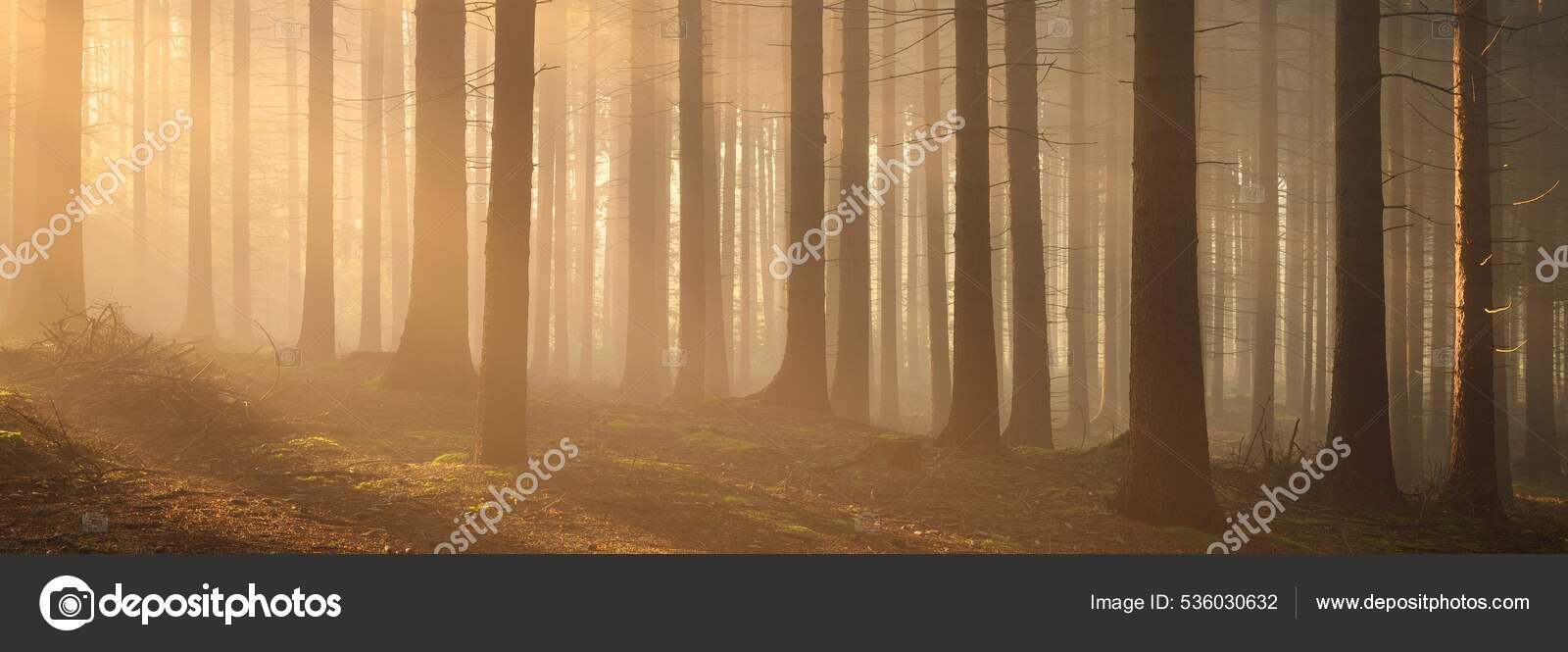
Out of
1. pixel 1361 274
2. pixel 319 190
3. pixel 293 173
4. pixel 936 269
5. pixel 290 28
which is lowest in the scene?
pixel 1361 274

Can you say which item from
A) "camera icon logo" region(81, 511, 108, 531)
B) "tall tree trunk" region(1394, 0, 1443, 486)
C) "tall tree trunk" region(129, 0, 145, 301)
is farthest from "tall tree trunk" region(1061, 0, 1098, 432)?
"tall tree trunk" region(129, 0, 145, 301)

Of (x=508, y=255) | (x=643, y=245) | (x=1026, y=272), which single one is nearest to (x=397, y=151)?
(x=643, y=245)

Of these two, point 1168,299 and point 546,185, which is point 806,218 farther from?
point 546,185

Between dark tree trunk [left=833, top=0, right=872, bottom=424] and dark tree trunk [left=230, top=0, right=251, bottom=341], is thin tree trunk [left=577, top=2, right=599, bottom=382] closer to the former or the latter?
dark tree trunk [left=230, top=0, right=251, bottom=341]

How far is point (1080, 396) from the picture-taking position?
89.6 feet

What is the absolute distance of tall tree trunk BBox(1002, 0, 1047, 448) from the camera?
640 inches

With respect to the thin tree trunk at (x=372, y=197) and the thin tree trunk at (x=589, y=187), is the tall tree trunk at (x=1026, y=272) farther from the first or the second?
the thin tree trunk at (x=589, y=187)

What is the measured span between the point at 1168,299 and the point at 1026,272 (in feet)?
24.3

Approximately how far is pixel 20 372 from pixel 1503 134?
3101 centimetres

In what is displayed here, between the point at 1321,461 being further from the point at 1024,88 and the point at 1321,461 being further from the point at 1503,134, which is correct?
the point at 1503,134

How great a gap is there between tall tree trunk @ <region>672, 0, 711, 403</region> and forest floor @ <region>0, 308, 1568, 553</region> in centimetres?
649

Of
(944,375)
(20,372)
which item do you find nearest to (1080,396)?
(944,375)

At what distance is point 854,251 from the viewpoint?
20.6 metres

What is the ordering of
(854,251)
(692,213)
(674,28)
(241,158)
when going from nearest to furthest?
(854,251)
(692,213)
(674,28)
(241,158)
